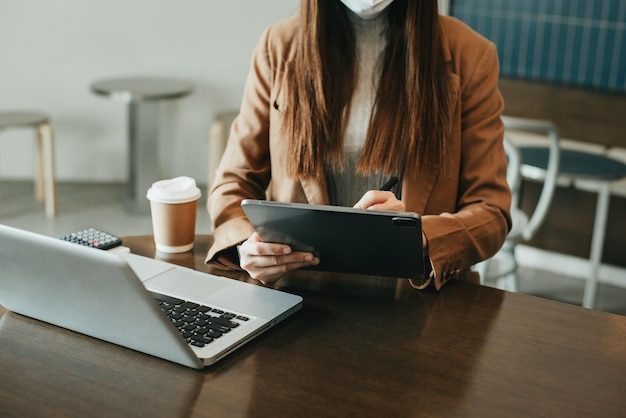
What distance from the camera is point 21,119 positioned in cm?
454

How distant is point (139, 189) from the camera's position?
15.6 ft

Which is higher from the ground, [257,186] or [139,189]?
[257,186]

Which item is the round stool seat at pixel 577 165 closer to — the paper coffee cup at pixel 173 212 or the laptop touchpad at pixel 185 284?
the paper coffee cup at pixel 173 212

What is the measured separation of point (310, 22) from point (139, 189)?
3117mm

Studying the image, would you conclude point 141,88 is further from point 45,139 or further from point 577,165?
point 577,165

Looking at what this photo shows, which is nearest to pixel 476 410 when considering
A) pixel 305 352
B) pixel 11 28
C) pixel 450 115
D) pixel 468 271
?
pixel 305 352

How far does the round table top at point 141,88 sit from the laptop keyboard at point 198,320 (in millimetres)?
3220

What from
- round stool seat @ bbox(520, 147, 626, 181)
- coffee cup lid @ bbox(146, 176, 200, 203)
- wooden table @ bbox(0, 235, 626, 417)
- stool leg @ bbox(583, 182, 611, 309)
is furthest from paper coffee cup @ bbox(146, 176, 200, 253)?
stool leg @ bbox(583, 182, 611, 309)

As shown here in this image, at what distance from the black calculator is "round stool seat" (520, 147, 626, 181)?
2093 mm

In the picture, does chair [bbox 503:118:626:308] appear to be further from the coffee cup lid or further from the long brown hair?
the coffee cup lid

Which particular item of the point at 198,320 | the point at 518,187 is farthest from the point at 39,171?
the point at 198,320

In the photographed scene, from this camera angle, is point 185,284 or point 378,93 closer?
point 185,284

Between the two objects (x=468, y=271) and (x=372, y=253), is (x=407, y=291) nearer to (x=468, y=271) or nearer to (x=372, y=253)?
(x=372, y=253)

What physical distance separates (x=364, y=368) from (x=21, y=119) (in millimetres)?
3716
